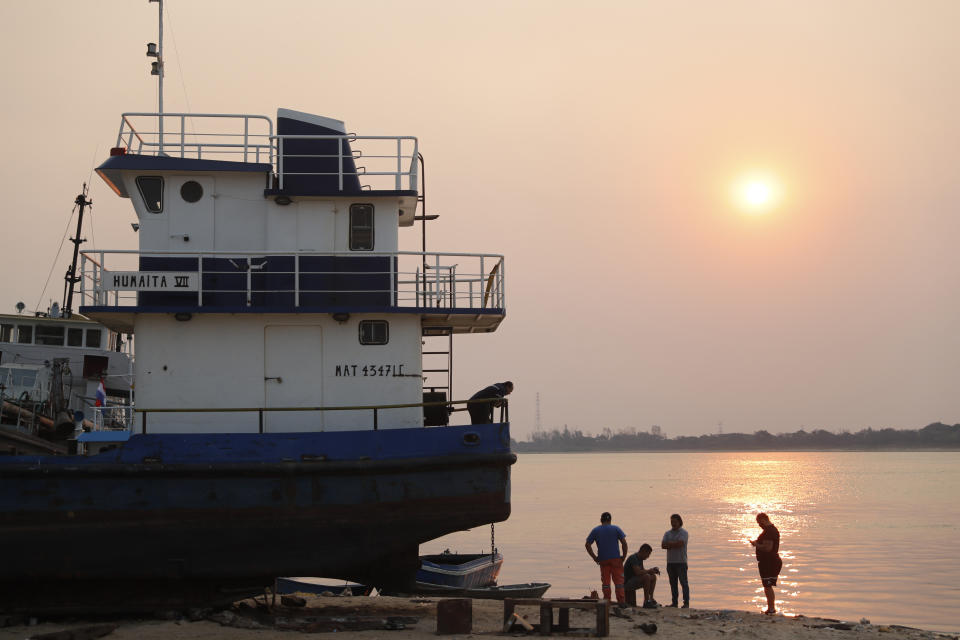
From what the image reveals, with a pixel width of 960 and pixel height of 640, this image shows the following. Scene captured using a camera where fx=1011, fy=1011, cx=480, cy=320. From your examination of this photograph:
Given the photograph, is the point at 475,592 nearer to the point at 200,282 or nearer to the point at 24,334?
the point at 200,282

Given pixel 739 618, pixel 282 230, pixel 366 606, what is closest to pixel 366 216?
pixel 282 230

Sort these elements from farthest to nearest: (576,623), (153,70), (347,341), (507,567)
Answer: (507,567) → (153,70) → (347,341) → (576,623)

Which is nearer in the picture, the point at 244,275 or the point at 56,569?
the point at 56,569

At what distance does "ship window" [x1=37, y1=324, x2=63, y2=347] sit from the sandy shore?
12.2 meters

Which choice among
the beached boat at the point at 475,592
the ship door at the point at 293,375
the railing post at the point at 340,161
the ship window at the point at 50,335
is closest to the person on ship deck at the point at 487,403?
the ship door at the point at 293,375

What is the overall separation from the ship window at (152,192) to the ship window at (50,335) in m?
10.7

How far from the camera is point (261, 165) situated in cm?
1441

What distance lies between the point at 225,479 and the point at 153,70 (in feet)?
23.2

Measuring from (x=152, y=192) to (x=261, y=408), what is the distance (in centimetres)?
369

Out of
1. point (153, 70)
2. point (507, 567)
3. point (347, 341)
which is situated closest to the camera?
point (347, 341)

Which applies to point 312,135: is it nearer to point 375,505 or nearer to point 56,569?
point 375,505

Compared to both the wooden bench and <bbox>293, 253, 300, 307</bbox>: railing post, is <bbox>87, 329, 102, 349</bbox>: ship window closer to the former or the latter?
<bbox>293, 253, 300, 307</bbox>: railing post

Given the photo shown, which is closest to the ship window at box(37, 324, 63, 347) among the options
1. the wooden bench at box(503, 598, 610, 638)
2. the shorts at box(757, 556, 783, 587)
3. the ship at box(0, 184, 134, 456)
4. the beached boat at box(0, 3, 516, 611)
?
the ship at box(0, 184, 134, 456)

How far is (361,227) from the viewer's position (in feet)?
48.0
